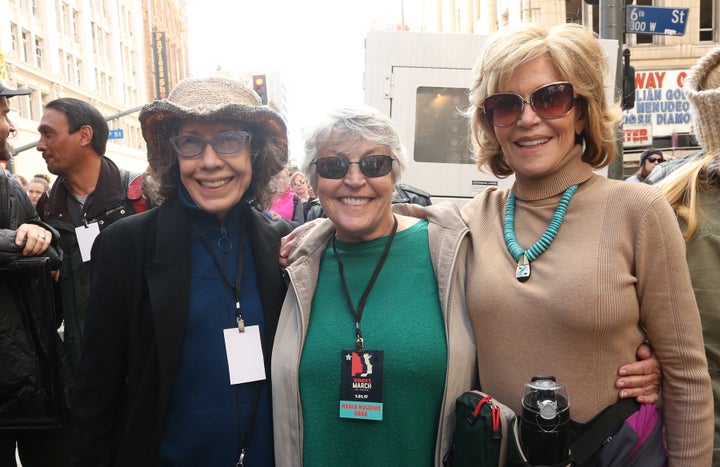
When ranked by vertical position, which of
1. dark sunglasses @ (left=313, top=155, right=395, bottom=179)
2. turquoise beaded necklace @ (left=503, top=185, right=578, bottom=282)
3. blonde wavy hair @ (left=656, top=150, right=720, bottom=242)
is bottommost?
turquoise beaded necklace @ (left=503, top=185, right=578, bottom=282)

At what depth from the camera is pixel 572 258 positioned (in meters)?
1.80

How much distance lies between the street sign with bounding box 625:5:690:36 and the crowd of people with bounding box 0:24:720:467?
16.8 feet

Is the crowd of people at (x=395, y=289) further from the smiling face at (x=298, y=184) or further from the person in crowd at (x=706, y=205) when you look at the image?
the smiling face at (x=298, y=184)

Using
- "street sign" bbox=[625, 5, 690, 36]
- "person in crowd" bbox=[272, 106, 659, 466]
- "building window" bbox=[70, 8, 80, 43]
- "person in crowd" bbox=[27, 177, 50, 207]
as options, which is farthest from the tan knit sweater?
"building window" bbox=[70, 8, 80, 43]

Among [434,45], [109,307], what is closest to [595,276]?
[109,307]

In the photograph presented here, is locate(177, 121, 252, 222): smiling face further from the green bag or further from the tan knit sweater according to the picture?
the green bag

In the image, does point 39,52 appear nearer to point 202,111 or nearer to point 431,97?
point 431,97

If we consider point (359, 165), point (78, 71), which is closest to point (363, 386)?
point (359, 165)

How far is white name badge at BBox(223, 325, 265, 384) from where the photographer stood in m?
2.06

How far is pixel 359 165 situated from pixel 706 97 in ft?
4.24

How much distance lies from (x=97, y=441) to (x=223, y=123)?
1.28 metres

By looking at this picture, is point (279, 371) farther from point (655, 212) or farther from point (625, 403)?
point (655, 212)

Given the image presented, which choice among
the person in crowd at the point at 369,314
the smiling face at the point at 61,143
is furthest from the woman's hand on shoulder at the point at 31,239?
the person in crowd at the point at 369,314

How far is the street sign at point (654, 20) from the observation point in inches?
258
